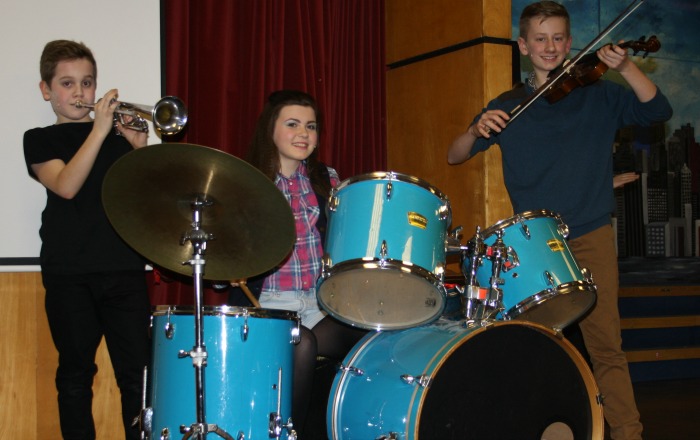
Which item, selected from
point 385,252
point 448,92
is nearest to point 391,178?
point 385,252

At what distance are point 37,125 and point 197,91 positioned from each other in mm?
799

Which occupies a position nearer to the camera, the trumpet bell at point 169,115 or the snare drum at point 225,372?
the snare drum at point 225,372

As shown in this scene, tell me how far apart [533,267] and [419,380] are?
62 centimetres

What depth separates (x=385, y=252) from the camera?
2473 mm

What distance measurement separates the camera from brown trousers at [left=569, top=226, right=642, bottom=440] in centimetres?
299

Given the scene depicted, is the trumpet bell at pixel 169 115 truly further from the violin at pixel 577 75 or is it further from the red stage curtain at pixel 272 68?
the violin at pixel 577 75

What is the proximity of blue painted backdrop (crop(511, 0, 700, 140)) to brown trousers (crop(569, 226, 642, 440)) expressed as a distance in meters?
2.28

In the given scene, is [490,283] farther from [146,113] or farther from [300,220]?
[146,113]

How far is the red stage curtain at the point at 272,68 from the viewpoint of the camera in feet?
12.1

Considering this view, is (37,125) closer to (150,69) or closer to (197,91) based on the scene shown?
(150,69)

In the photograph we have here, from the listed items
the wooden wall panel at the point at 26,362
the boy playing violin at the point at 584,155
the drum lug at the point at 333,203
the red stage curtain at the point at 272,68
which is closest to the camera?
the drum lug at the point at 333,203

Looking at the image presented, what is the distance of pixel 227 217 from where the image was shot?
2.36 m

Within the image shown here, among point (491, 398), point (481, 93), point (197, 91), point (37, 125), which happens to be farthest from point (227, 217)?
point (481, 93)

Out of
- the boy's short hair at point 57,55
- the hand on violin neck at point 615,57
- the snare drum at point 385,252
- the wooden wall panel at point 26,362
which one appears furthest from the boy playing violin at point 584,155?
the wooden wall panel at point 26,362
